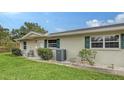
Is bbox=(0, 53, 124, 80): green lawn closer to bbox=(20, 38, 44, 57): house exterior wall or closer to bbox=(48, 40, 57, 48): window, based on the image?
bbox=(48, 40, 57, 48): window

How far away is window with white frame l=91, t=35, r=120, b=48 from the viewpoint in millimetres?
10984

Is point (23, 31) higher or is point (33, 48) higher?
point (23, 31)

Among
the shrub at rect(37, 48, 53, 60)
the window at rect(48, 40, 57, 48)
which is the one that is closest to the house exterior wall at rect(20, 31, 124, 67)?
the window at rect(48, 40, 57, 48)

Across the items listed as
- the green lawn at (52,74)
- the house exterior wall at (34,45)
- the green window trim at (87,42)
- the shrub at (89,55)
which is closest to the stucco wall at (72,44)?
the green window trim at (87,42)

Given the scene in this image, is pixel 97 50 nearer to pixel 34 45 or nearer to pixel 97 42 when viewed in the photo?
pixel 97 42

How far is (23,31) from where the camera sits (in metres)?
44.3

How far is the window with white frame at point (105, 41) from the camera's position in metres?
11.0

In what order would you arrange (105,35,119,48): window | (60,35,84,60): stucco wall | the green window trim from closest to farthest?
1. (105,35,119,48): window
2. the green window trim
3. (60,35,84,60): stucco wall

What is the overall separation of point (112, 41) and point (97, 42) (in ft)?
3.84

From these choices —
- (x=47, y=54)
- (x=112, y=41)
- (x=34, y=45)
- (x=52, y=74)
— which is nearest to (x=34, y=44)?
(x=34, y=45)
